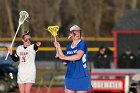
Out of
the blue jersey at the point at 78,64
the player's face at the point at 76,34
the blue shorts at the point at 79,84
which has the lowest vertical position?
the blue shorts at the point at 79,84

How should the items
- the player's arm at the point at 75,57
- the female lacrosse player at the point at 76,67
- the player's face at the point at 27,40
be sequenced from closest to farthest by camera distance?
1. the player's arm at the point at 75,57
2. the female lacrosse player at the point at 76,67
3. the player's face at the point at 27,40

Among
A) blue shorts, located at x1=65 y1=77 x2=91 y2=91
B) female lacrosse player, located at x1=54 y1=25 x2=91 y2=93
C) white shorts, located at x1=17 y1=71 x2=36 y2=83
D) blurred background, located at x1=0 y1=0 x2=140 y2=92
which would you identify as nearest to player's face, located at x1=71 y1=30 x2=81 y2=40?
female lacrosse player, located at x1=54 y1=25 x2=91 y2=93

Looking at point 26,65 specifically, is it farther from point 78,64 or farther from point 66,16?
point 66,16

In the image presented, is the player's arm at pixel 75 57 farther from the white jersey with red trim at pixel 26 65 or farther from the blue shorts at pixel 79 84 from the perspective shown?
the white jersey with red trim at pixel 26 65

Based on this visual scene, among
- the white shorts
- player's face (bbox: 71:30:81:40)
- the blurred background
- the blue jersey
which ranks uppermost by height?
player's face (bbox: 71:30:81:40)

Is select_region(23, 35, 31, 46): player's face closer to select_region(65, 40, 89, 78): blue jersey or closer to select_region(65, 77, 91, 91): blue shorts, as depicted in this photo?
select_region(65, 40, 89, 78): blue jersey

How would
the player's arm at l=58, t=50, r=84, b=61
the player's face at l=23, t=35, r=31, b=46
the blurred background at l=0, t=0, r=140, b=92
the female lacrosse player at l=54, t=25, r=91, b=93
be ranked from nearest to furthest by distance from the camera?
the player's arm at l=58, t=50, r=84, b=61
the female lacrosse player at l=54, t=25, r=91, b=93
the player's face at l=23, t=35, r=31, b=46
the blurred background at l=0, t=0, r=140, b=92

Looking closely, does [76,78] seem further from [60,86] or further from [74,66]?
[60,86]

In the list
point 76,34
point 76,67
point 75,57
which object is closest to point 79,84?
point 76,67

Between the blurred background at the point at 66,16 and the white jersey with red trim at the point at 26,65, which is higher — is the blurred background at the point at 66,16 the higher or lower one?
the lower one

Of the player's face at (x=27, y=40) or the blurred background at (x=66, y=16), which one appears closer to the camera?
the player's face at (x=27, y=40)

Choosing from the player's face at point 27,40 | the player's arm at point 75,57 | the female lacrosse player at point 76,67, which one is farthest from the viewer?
the player's face at point 27,40

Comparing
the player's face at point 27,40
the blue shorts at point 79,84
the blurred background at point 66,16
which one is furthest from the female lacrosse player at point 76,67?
the blurred background at point 66,16

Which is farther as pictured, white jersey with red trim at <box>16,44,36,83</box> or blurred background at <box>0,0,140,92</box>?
blurred background at <box>0,0,140,92</box>
